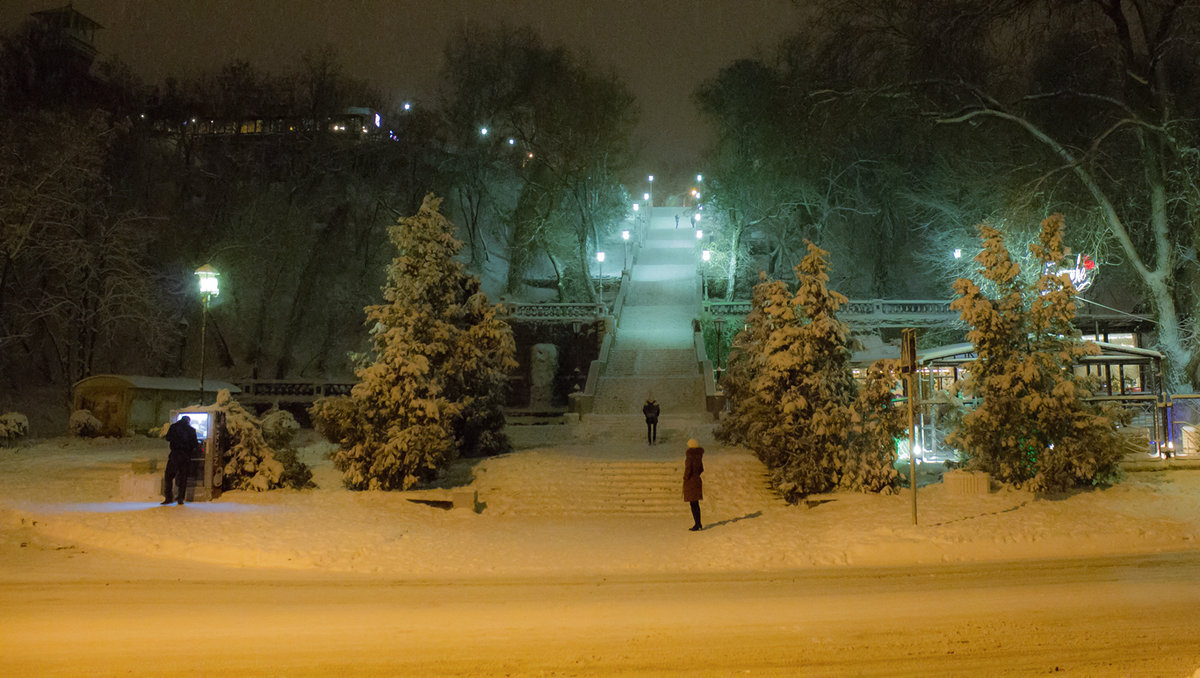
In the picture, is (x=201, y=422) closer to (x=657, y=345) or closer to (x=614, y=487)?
(x=614, y=487)

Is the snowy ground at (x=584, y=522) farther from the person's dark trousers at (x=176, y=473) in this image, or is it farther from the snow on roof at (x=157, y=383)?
the snow on roof at (x=157, y=383)

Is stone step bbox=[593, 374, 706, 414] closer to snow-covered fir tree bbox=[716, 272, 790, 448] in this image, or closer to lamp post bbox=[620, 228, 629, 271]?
snow-covered fir tree bbox=[716, 272, 790, 448]

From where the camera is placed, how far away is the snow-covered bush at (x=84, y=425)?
87.5ft

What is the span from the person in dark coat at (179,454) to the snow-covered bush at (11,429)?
1322 cm

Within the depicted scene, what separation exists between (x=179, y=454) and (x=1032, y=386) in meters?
16.4

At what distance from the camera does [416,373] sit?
17.8 meters

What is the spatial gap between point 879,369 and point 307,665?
13.7 metres

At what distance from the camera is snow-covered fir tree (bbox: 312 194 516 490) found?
17672 mm

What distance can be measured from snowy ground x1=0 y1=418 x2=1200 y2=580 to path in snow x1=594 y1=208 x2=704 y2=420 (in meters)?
10.8

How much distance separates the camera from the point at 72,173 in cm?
2902

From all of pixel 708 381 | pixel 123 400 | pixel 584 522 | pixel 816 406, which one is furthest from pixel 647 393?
pixel 123 400

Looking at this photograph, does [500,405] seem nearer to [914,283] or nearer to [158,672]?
[158,672]

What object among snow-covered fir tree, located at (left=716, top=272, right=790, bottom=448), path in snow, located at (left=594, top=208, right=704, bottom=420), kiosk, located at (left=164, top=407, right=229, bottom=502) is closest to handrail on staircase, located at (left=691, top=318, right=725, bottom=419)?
path in snow, located at (left=594, top=208, right=704, bottom=420)

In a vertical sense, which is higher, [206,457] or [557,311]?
[557,311]
